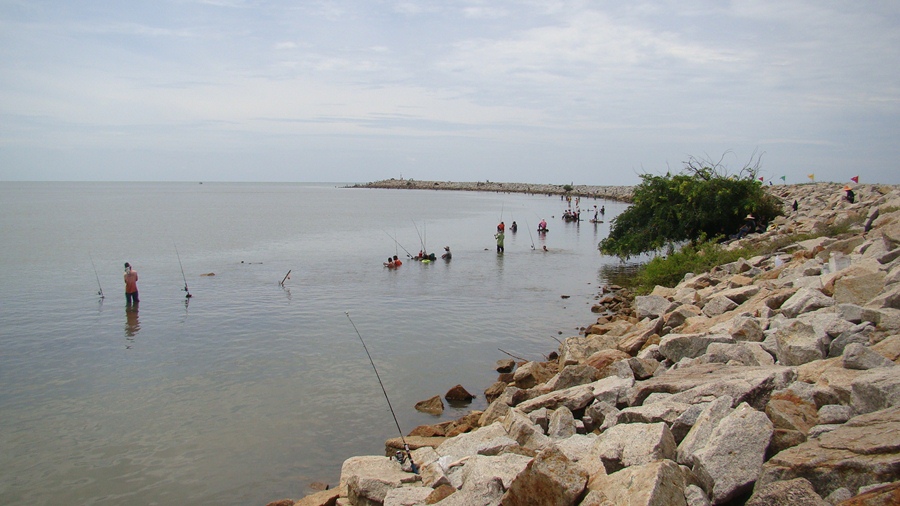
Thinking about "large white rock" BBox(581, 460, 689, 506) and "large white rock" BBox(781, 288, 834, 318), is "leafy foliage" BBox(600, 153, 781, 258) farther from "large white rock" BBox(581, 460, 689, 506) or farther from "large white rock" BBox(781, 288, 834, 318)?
"large white rock" BBox(581, 460, 689, 506)

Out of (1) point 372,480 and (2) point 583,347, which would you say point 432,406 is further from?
(1) point 372,480

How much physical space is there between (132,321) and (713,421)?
1944 centimetres

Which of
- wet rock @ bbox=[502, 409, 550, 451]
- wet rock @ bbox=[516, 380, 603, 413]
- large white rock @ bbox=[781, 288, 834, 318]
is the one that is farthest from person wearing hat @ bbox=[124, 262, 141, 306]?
large white rock @ bbox=[781, 288, 834, 318]

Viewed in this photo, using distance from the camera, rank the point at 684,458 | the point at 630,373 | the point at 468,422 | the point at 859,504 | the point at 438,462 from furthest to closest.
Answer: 1. the point at 468,422
2. the point at 630,373
3. the point at 438,462
4. the point at 684,458
5. the point at 859,504

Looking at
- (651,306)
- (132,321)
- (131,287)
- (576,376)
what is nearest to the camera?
(576,376)

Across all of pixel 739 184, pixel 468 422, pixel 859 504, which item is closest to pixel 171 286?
pixel 468 422

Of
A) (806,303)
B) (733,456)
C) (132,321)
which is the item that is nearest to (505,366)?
(806,303)

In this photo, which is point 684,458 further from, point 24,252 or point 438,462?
point 24,252

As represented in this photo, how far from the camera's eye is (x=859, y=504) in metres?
3.80

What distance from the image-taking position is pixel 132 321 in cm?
2017

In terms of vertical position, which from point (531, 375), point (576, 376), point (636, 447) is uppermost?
point (636, 447)

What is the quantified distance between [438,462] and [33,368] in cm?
1294

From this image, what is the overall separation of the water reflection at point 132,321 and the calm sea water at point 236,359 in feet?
0.51

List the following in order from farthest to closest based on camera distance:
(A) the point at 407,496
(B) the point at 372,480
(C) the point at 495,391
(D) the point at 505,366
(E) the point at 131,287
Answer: (E) the point at 131,287 → (D) the point at 505,366 → (C) the point at 495,391 → (B) the point at 372,480 → (A) the point at 407,496
